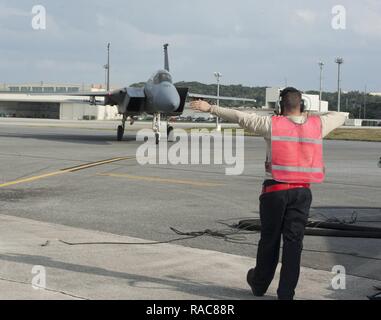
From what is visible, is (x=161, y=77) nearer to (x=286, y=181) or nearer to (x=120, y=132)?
(x=120, y=132)

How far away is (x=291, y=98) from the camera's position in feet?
18.2

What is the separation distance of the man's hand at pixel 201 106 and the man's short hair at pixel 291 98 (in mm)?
797

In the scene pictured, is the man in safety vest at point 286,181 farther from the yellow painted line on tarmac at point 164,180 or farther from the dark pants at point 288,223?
the yellow painted line on tarmac at point 164,180

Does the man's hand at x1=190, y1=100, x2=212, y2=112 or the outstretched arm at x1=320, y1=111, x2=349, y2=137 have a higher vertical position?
the man's hand at x1=190, y1=100, x2=212, y2=112

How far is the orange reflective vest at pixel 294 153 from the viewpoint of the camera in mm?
5398

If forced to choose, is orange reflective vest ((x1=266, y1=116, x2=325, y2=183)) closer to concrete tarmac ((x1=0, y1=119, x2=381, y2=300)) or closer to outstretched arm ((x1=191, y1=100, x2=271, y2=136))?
outstretched arm ((x1=191, y1=100, x2=271, y2=136))

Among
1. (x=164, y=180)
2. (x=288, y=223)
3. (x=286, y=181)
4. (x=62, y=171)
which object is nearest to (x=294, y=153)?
(x=286, y=181)

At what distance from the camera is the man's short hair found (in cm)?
553

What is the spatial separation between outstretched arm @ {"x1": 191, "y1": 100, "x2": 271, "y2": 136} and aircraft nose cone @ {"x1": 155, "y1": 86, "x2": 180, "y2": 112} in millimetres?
22732

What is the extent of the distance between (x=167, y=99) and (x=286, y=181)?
23363 millimetres

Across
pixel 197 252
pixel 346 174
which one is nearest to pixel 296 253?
pixel 197 252

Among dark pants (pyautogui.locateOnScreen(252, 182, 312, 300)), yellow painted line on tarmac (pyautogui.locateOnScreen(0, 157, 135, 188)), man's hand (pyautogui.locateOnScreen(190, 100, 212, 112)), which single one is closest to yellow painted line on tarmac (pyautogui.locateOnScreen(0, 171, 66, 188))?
yellow painted line on tarmac (pyautogui.locateOnScreen(0, 157, 135, 188))
